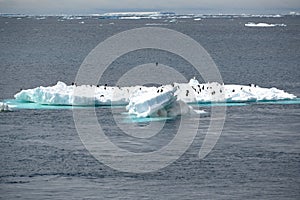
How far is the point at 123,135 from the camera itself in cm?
2997

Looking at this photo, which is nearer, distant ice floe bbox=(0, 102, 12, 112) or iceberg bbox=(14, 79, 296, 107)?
distant ice floe bbox=(0, 102, 12, 112)

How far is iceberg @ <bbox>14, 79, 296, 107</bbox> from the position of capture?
36.1 meters

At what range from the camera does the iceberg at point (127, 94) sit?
118 feet

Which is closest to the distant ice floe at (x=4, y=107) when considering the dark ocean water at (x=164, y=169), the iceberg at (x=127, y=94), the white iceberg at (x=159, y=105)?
the dark ocean water at (x=164, y=169)

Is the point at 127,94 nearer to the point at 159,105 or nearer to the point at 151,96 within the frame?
the point at 151,96

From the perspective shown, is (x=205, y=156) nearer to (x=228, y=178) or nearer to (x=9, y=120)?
(x=228, y=178)

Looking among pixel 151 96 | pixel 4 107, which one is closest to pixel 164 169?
pixel 151 96

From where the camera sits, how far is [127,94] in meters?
36.8

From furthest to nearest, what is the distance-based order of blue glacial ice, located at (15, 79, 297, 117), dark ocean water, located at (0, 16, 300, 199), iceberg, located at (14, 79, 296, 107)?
iceberg, located at (14, 79, 296, 107) < blue glacial ice, located at (15, 79, 297, 117) < dark ocean water, located at (0, 16, 300, 199)

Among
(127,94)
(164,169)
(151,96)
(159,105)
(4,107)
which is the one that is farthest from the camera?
(127,94)

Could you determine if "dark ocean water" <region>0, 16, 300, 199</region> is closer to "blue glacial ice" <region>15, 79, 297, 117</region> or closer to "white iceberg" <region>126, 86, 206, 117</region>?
"white iceberg" <region>126, 86, 206, 117</region>

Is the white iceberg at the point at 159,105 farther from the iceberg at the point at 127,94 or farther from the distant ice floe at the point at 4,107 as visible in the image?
the distant ice floe at the point at 4,107

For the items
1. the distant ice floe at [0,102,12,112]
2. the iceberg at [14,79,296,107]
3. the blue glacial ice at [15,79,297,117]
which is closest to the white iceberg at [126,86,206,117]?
the blue glacial ice at [15,79,297,117]

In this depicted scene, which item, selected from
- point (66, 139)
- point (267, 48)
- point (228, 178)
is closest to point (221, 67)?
point (267, 48)
